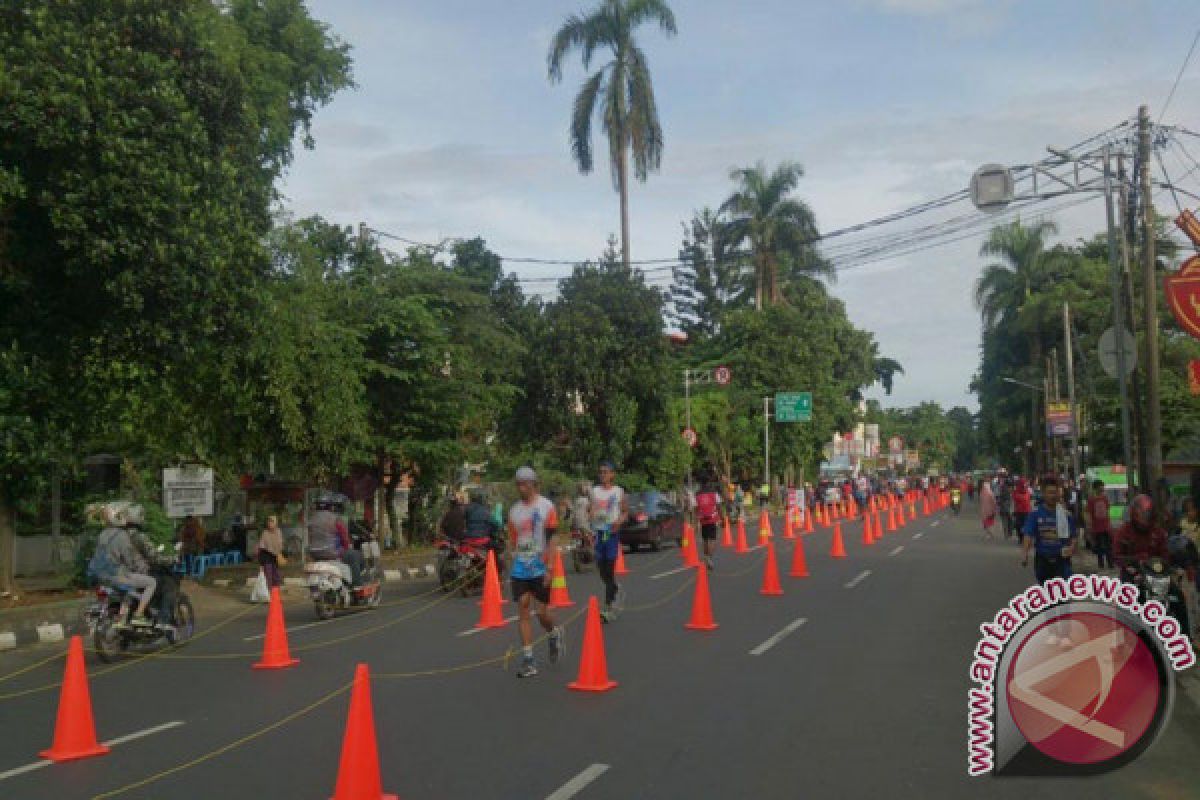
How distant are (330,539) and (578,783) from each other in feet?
32.5

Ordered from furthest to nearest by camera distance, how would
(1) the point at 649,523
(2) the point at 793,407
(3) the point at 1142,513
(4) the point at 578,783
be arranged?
(2) the point at 793,407, (1) the point at 649,523, (3) the point at 1142,513, (4) the point at 578,783

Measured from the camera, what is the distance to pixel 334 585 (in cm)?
1544

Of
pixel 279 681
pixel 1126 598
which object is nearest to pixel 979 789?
pixel 1126 598

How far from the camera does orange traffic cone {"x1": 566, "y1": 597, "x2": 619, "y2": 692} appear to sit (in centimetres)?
923

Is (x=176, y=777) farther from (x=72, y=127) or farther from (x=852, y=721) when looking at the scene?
(x=72, y=127)

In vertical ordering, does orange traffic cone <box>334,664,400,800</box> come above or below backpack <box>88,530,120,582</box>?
below

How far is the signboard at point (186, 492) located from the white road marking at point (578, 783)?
1634 centimetres

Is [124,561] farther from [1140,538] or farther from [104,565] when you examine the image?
[1140,538]

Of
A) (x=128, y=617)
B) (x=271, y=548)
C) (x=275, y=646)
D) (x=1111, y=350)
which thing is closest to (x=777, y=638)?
(x=275, y=646)

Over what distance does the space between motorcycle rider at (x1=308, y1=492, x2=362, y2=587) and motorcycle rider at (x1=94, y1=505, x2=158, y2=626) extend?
3450mm

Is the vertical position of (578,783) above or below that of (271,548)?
below

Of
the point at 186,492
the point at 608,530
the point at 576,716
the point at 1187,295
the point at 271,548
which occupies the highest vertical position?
the point at 1187,295

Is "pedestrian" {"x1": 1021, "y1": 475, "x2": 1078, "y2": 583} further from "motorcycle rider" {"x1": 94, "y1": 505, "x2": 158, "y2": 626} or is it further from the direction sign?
the direction sign

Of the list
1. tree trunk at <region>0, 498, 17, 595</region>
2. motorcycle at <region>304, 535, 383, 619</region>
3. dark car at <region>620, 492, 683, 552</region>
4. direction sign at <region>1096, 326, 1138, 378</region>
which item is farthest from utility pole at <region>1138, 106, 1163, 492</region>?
tree trunk at <region>0, 498, 17, 595</region>
